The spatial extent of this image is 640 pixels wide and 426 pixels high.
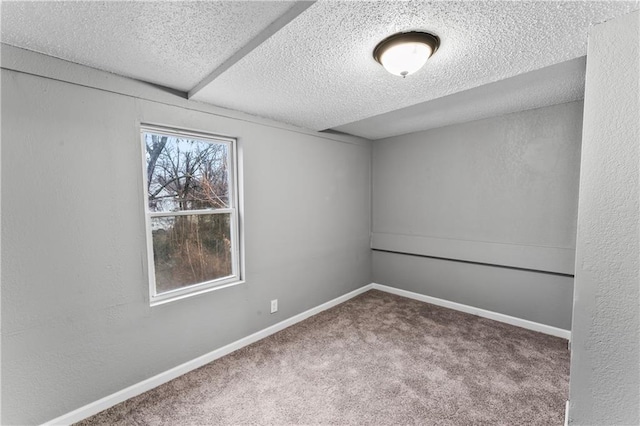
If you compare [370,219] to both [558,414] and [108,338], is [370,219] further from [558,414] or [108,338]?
[108,338]

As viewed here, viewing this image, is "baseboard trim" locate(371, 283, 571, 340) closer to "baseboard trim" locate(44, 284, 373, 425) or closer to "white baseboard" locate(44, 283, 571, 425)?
"white baseboard" locate(44, 283, 571, 425)

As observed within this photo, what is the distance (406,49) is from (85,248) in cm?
227

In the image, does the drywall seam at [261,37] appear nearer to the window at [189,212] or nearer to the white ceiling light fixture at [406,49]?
the white ceiling light fixture at [406,49]

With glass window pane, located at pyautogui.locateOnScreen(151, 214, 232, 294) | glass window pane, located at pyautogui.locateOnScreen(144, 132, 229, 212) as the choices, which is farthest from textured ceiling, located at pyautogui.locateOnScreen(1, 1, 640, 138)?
glass window pane, located at pyautogui.locateOnScreen(151, 214, 232, 294)

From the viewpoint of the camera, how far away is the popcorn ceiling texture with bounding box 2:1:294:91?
1170mm

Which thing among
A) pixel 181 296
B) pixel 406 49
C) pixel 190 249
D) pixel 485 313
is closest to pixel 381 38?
pixel 406 49

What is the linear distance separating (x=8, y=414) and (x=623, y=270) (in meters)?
3.23

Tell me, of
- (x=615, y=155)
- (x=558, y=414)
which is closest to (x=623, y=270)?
(x=615, y=155)

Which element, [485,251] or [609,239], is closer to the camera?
[609,239]

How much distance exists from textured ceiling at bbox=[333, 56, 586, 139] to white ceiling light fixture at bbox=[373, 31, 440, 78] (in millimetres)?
1107

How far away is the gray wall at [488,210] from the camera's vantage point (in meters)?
2.67

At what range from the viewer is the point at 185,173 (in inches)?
89.0

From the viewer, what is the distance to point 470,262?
10.6 ft

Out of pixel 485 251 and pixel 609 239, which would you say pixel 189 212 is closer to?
pixel 609 239
